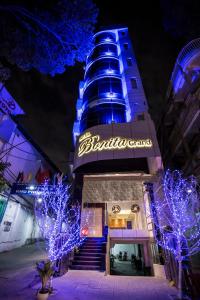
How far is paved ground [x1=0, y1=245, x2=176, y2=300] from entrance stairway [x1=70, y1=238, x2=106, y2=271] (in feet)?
3.92

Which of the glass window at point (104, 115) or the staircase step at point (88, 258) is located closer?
the staircase step at point (88, 258)

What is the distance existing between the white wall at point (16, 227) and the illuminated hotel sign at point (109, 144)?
25.5 feet

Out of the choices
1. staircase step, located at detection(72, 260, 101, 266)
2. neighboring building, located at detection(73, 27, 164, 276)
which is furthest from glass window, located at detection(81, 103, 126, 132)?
staircase step, located at detection(72, 260, 101, 266)

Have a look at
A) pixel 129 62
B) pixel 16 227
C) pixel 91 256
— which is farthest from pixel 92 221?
pixel 129 62

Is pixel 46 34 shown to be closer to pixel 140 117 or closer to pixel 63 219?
pixel 140 117

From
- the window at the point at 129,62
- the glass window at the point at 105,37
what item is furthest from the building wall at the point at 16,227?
the glass window at the point at 105,37

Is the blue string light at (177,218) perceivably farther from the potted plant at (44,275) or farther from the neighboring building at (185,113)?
the potted plant at (44,275)

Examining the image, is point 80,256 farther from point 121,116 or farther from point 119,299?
point 121,116

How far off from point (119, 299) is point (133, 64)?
22663 millimetres

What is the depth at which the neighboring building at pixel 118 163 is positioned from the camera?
37.6ft

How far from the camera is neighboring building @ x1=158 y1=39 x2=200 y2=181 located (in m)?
12.9

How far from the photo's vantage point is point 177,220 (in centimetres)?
669

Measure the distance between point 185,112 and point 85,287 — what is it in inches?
552

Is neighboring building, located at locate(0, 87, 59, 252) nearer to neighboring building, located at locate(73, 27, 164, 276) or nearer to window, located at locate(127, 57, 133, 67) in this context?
neighboring building, located at locate(73, 27, 164, 276)
